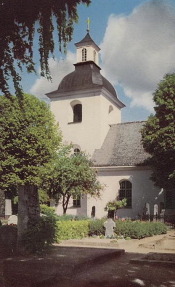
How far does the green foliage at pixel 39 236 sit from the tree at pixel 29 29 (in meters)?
7.39

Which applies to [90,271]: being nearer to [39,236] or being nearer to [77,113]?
[39,236]

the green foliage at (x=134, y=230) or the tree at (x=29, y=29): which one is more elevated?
the tree at (x=29, y=29)

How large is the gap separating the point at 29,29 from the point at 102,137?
2635cm

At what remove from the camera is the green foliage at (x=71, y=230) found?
691 inches

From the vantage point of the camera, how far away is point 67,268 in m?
9.39

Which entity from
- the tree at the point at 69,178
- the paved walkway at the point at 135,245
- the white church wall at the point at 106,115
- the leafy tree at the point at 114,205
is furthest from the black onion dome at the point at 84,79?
the paved walkway at the point at 135,245

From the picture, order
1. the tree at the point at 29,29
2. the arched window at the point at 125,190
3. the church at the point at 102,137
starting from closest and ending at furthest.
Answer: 1. the tree at the point at 29,29
2. the church at the point at 102,137
3. the arched window at the point at 125,190

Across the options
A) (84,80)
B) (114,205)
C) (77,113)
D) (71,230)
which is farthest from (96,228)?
(84,80)

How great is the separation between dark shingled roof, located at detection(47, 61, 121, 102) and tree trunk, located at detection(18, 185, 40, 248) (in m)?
20.8

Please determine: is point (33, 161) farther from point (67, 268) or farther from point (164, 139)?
point (164, 139)

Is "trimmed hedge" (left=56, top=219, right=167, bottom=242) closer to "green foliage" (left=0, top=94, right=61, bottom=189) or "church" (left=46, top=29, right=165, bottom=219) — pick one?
"green foliage" (left=0, top=94, right=61, bottom=189)

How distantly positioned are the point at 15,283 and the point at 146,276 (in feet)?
12.2

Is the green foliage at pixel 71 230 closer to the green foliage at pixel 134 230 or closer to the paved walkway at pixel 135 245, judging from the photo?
the paved walkway at pixel 135 245

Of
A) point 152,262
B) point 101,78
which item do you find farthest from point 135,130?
point 152,262
